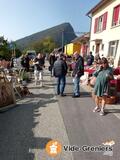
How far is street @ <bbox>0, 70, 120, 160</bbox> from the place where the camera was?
4047 mm

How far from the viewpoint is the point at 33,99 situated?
8.04 m

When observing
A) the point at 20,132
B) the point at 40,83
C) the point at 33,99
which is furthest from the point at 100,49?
the point at 20,132

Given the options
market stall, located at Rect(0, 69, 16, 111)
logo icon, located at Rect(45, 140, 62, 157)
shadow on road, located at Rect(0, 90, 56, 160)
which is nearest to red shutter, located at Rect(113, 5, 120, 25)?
shadow on road, located at Rect(0, 90, 56, 160)

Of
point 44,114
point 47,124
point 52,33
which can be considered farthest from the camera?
point 52,33

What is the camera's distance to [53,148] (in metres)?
4.29

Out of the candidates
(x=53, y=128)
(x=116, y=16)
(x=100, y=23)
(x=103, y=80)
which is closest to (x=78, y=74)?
(x=103, y=80)

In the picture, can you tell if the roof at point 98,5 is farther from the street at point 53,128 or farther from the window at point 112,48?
the street at point 53,128

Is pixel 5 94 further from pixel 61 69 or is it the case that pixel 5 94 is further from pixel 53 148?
pixel 53 148

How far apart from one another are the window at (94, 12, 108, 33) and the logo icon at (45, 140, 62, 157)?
1612cm

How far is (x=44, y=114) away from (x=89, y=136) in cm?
191

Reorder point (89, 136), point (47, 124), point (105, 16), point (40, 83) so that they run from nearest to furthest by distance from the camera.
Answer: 1. point (89, 136)
2. point (47, 124)
3. point (40, 83)
4. point (105, 16)

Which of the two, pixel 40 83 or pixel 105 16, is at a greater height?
pixel 105 16

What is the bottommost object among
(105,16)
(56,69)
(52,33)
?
(56,69)

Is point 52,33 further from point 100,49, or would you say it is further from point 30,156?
point 30,156
